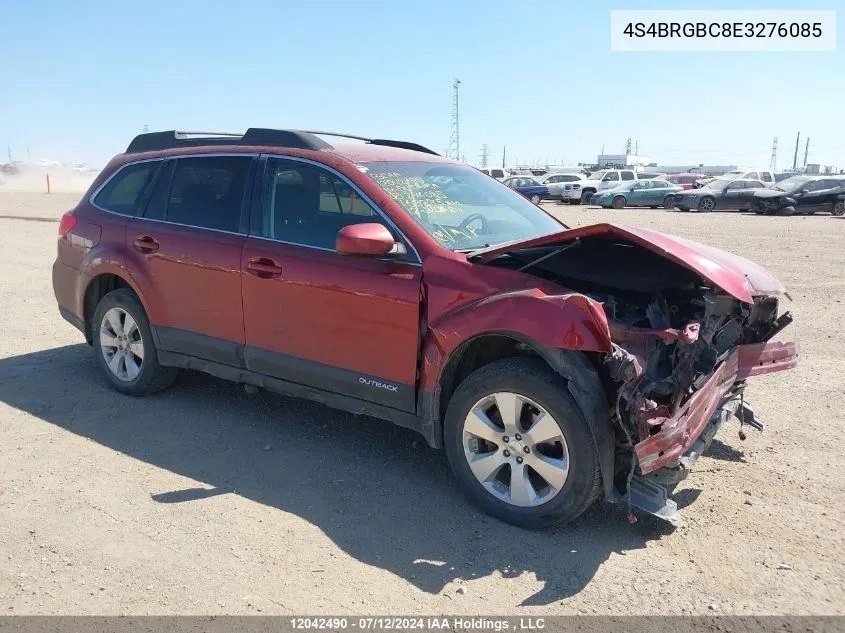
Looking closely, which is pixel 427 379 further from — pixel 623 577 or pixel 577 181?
pixel 577 181

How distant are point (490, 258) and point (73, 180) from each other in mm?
61484

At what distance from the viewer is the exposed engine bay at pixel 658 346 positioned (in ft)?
10.7

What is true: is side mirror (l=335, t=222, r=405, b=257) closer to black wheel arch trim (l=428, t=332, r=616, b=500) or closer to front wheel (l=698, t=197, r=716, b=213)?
black wheel arch trim (l=428, t=332, r=616, b=500)

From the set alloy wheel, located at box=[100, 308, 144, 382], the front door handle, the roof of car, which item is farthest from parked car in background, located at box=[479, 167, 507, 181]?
alloy wheel, located at box=[100, 308, 144, 382]

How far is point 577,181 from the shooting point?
1375 inches

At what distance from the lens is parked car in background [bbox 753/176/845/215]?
78.5 feet

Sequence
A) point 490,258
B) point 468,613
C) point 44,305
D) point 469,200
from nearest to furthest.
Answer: point 468,613 → point 490,258 → point 469,200 → point 44,305

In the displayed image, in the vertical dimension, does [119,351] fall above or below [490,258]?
below

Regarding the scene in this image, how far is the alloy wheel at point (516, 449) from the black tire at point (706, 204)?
86.8 ft

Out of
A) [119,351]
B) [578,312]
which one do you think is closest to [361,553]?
[578,312]

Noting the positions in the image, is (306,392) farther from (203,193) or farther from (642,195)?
(642,195)

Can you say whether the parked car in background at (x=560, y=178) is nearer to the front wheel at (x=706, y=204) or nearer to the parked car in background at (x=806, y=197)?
the front wheel at (x=706, y=204)

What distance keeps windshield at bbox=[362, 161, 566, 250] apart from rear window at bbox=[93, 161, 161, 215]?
2049 mm

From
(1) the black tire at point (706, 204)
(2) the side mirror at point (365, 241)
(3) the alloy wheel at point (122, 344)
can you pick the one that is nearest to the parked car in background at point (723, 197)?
(1) the black tire at point (706, 204)
